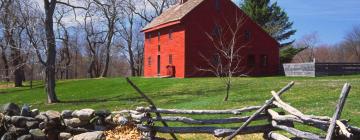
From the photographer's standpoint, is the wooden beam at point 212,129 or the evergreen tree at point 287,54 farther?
the evergreen tree at point 287,54

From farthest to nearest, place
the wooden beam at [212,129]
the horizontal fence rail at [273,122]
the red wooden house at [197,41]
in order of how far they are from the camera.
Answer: the red wooden house at [197,41], the wooden beam at [212,129], the horizontal fence rail at [273,122]

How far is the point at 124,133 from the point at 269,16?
46.9 metres

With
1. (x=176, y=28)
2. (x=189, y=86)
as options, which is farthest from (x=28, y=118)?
(x=176, y=28)

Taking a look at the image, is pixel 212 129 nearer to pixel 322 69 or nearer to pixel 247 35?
pixel 322 69

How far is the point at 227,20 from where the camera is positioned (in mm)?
39562

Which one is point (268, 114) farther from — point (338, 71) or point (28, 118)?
point (338, 71)

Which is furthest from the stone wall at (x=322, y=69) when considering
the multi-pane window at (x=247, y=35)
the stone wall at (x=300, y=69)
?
the multi-pane window at (x=247, y=35)

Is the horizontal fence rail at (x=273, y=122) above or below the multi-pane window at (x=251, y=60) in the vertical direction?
below

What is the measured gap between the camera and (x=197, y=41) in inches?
1499

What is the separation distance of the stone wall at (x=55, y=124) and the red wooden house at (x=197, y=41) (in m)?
25.3

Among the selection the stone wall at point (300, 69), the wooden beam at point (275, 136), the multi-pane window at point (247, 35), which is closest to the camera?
the wooden beam at point (275, 136)

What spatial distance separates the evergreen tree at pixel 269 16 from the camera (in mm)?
54688

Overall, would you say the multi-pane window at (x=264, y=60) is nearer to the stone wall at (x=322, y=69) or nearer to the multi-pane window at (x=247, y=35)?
the multi-pane window at (x=247, y=35)

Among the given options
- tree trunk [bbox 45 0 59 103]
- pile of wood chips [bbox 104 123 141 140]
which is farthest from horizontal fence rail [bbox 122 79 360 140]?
tree trunk [bbox 45 0 59 103]
